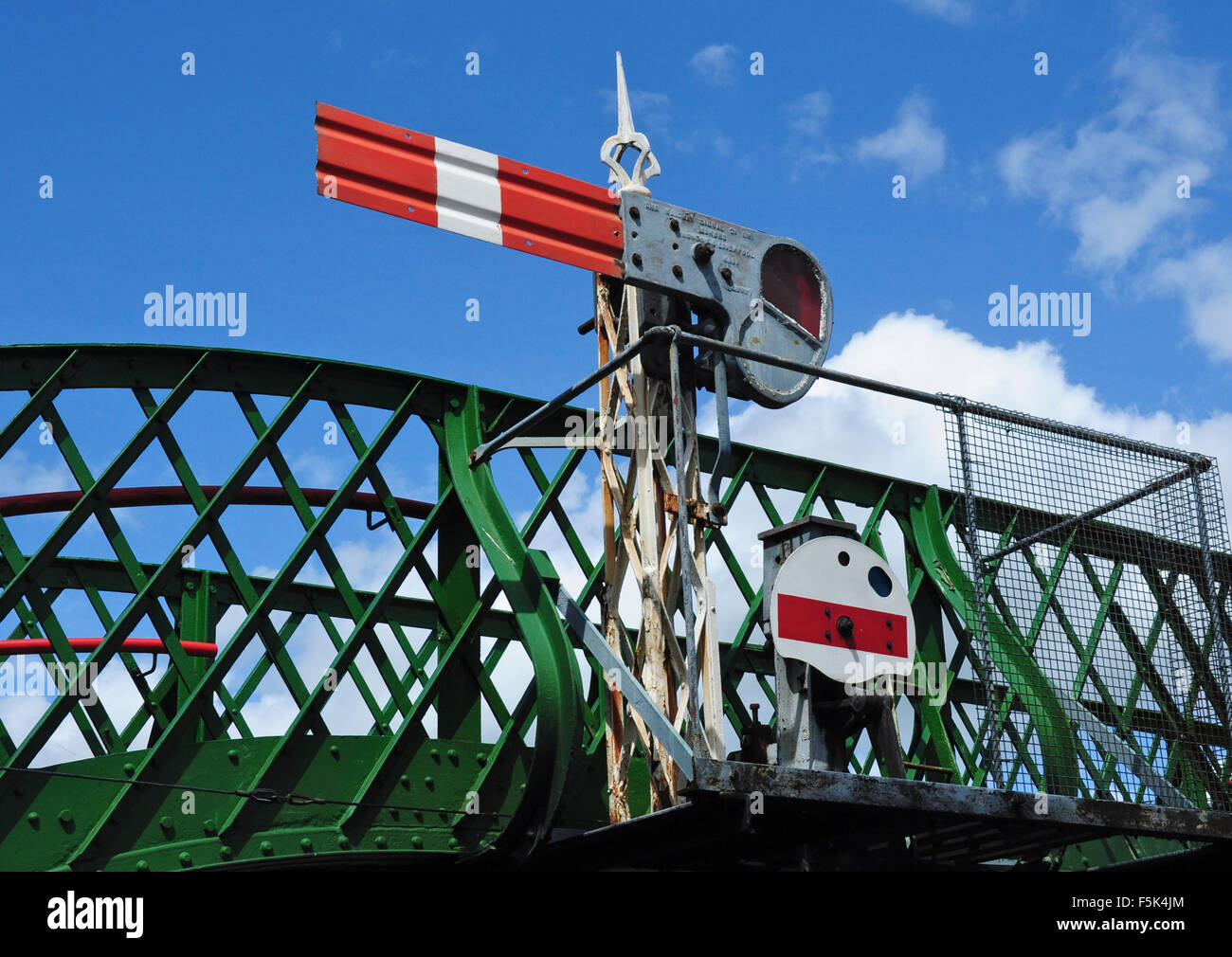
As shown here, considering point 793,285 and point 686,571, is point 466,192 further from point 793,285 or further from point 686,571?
point 686,571

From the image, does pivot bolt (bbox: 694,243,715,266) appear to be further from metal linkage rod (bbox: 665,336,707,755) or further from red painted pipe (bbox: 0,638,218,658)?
red painted pipe (bbox: 0,638,218,658)

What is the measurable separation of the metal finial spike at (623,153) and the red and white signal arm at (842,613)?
3.85 meters

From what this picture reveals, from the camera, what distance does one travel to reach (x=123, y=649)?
13.4 m

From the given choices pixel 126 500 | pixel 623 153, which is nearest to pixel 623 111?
pixel 623 153

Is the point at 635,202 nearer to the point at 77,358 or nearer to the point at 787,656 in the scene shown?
the point at 787,656

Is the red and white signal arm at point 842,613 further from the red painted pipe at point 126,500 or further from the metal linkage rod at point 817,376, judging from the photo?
the red painted pipe at point 126,500

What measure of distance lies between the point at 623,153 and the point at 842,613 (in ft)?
15.8

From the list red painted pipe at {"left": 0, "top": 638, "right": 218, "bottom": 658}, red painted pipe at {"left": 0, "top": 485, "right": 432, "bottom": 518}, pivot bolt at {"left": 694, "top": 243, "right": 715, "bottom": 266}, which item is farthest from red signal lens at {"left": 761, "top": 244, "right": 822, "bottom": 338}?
red painted pipe at {"left": 0, "top": 638, "right": 218, "bottom": 658}

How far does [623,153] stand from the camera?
14039mm

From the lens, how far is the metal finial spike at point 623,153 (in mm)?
13844

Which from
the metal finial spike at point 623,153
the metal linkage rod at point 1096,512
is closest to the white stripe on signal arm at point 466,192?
the metal finial spike at point 623,153
